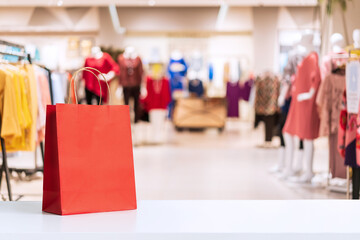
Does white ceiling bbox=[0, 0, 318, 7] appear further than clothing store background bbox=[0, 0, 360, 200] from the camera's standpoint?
Yes

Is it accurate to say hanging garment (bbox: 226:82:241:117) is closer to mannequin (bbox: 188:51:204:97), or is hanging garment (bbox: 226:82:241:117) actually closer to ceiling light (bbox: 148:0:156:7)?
mannequin (bbox: 188:51:204:97)

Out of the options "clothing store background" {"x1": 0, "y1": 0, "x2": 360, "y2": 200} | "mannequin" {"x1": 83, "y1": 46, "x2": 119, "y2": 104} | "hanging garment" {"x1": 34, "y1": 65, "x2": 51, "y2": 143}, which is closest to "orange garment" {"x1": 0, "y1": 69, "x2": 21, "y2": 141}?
"hanging garment" {"x1": 34, "y1": 65, "x2": 51, "y2": 143}

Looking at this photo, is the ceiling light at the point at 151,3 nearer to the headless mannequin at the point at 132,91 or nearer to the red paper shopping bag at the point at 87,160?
the headless mannequin at the point at 132,91

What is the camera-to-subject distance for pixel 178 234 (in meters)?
1.42

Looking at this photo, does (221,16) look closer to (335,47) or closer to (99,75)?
(99,75)

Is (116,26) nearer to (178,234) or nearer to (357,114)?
(357,114)

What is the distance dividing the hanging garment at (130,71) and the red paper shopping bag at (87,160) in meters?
6.72

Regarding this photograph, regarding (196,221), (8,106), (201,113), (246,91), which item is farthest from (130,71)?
(196,221)

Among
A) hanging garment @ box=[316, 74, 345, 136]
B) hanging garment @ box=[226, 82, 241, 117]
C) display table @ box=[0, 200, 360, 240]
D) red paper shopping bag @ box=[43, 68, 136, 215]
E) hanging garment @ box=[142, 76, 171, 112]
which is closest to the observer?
display table @ box=[0, 200, 360, 240]

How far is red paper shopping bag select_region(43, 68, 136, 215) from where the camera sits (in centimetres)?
160

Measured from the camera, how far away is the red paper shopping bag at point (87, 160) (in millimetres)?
1602

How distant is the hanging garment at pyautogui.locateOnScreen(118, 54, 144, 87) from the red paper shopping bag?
22.1 feet

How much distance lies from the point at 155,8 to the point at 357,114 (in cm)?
1051

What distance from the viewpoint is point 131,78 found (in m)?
8.40
